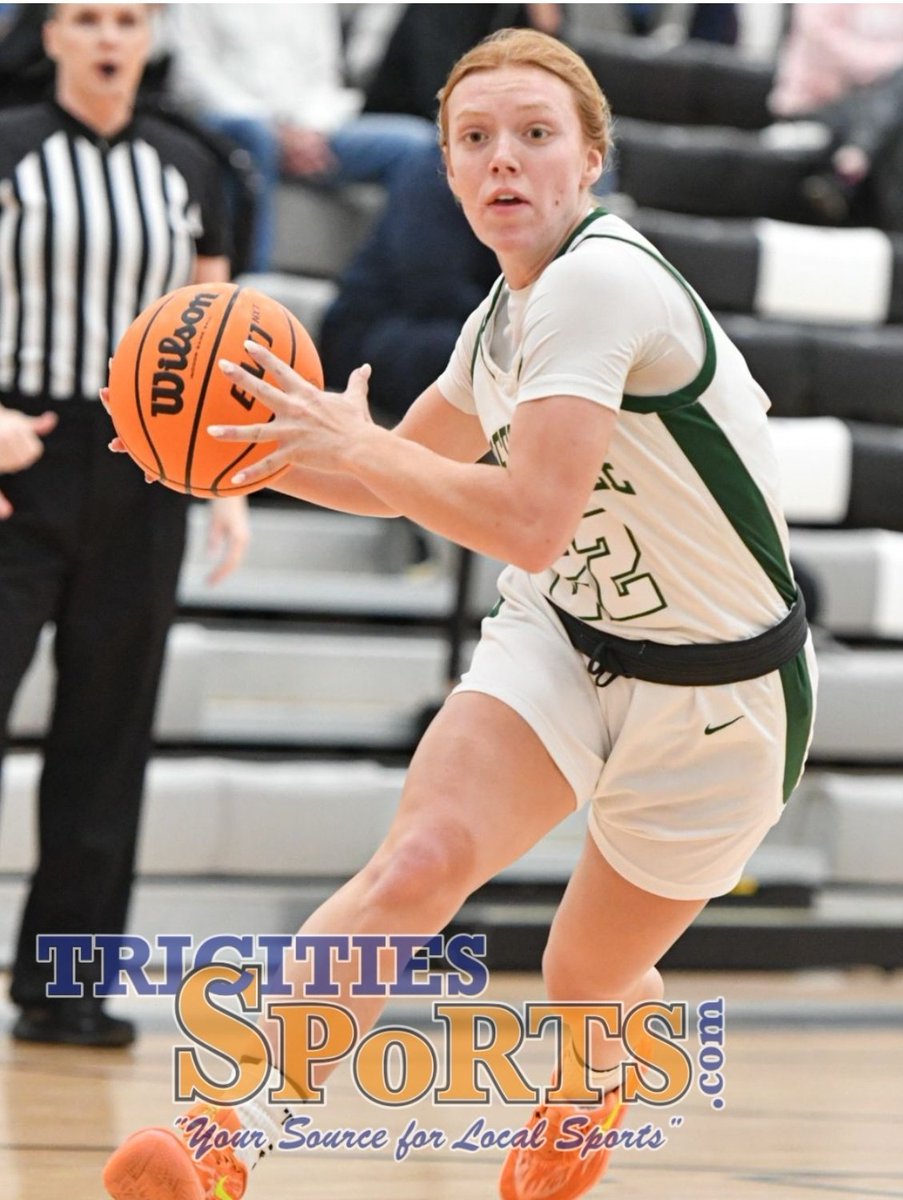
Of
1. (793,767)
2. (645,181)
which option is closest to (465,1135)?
(793,767)

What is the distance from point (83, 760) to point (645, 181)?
3409 mm

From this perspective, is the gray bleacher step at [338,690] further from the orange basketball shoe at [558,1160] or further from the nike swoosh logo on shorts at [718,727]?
the nike swoosh logo on shorts at [718,727]

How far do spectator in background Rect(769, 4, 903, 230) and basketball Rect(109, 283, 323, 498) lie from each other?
4371 millimetres

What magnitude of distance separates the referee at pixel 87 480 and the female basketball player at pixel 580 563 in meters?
1.18

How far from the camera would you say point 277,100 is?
6.15 metres

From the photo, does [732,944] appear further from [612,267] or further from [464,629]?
[612,267]

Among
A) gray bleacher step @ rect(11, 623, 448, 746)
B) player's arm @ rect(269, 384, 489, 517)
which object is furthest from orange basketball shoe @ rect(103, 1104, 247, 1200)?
gray bleacher step @ rect(11, 623, 448, 746)

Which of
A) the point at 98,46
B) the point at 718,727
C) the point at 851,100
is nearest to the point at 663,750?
the point at 718,727

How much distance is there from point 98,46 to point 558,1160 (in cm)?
229

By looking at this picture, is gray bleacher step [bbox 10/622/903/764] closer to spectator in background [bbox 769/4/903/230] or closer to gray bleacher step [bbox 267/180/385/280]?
gray bleacher step [bbox 267/180/385/280]

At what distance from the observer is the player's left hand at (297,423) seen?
89.8 inches

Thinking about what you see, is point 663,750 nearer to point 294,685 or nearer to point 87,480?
point 87,480

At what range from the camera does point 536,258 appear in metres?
2.45

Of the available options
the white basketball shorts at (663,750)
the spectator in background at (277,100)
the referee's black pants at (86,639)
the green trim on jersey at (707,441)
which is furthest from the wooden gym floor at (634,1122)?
the spectator in background at (277,100)
